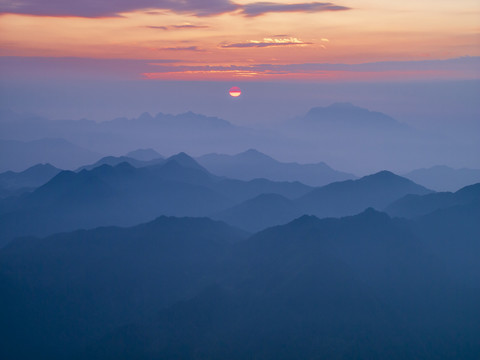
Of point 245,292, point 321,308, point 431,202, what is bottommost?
point 431,202

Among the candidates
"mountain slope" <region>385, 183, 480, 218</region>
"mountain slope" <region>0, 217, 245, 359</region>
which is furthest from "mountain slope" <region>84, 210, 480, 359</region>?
"mountain slope" <region>385, 183, 480, 218</region>

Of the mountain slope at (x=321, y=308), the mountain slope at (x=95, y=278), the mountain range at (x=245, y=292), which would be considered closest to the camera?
the mountain slope at (x=321, y=308)

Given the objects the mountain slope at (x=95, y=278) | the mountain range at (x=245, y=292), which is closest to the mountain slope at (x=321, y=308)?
the mountain range at (x=245, y=292)

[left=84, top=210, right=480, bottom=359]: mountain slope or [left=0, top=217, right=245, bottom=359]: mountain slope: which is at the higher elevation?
[left=84, top=210, right=480, bottom=359]: mountain slope

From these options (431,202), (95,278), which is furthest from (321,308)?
(431,202)

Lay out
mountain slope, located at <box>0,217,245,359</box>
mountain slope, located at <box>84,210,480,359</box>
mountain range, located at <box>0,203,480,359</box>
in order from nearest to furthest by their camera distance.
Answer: mountain slope, located at <box>84,210,480,359</box> → mountain range, located at <box>0,203,480,359</box> → mountain slope, located at <box>0,217,245,359</box>

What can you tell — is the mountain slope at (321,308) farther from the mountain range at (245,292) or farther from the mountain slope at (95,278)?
the mountain slope at (95,278)

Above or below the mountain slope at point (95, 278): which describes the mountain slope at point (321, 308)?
above

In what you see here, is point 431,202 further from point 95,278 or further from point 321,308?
point 95,278

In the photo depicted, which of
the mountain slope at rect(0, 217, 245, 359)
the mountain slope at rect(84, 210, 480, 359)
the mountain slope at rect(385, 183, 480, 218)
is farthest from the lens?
the mountain slope at rect(385, 183, 480, 218)

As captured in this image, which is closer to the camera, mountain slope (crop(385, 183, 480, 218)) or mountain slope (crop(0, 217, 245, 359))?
mountain slope (crop(0, 217, 245, 359))

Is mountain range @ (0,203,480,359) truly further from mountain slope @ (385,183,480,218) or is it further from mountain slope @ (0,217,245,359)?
mountain slope @ (385,183,480,218)
